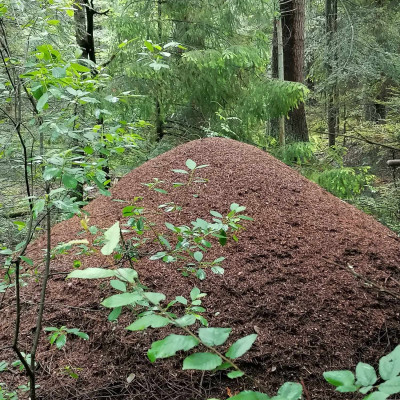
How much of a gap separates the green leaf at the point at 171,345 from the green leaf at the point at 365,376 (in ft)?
0.93

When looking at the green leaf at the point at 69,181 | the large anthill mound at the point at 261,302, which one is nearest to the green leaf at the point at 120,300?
the green leaf at the point at 69,181

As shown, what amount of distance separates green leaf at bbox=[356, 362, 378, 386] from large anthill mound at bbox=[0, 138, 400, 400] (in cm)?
96

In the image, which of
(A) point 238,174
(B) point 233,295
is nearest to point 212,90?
(A) point 238,174

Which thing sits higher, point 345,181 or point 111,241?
point 111,241

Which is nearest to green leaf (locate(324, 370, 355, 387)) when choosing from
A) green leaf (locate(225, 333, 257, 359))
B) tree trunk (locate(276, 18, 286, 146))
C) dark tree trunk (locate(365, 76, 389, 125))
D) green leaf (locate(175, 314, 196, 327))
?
green leaf (locate(225, 333, 257, 359))

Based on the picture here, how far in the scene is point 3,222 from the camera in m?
4.54

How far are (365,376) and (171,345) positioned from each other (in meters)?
0.33

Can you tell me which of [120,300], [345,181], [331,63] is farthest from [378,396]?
[331,63]

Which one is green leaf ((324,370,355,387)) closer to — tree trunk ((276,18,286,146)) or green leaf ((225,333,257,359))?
green leaf ((225,333,257,359))

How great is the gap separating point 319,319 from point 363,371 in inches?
71.8

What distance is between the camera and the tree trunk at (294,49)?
6496 mm

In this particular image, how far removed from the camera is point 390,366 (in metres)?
0.60

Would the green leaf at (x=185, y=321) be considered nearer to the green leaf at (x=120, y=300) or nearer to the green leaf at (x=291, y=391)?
the green leaf at (x=120, y=300)

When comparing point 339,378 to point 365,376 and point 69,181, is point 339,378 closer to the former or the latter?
point 365,376
